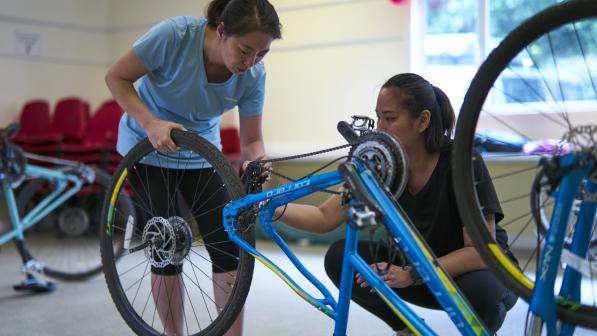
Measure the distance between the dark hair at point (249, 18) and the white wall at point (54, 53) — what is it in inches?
150

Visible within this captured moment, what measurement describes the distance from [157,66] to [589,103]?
98.3 inches

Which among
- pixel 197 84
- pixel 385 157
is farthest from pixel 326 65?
pixel 385 157

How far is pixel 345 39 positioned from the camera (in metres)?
4.50

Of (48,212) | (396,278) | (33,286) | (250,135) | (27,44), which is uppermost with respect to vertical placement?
(27,44)

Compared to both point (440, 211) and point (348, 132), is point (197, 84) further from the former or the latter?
point (440, 211)

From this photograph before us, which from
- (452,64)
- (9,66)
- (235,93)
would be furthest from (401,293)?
(9,66)

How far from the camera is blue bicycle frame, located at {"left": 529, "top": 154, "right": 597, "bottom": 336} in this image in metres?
1.18

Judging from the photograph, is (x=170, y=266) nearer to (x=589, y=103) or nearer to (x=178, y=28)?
(x=178, y=28)

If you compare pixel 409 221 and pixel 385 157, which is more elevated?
pixel 385 157

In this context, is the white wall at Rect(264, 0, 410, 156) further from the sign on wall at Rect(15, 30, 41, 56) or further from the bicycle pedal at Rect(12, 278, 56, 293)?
the bicycle pedal at Rect(12, 278, 56, 293)

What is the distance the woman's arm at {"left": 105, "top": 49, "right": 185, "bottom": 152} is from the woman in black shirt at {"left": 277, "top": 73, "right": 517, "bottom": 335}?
35 centimetres

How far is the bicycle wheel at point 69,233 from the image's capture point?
11.7 feet

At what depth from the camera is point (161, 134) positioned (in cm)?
165

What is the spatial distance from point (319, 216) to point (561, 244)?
0.74 metres
